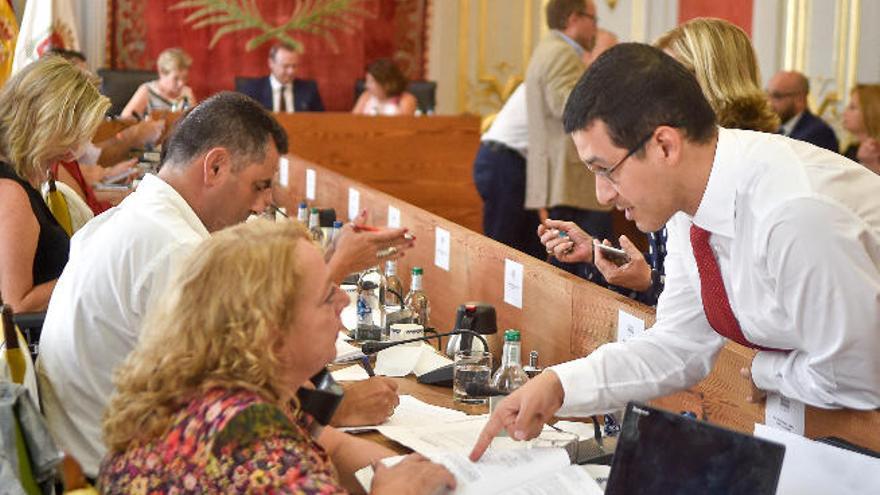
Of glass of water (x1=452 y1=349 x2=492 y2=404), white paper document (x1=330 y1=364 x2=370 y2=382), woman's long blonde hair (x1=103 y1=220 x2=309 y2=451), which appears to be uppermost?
woman's long blonde hair (x1=103 y1=220 x2=309 y2=451)

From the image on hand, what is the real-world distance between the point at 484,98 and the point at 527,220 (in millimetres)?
4518

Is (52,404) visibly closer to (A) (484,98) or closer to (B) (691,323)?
(B) (691,323)

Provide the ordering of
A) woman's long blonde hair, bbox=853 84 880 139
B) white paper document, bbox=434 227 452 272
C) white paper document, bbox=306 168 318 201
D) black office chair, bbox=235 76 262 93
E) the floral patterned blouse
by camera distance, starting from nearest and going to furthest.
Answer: the floral patterned blouse < white paper document, bbox=434 227 452 272 < white paper document, bbox=306 168 318 201 < woman's long blonde hair, bbox=853 84 880 139 < black office chair, bbox=235 76 262 93

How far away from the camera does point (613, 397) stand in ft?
7.07

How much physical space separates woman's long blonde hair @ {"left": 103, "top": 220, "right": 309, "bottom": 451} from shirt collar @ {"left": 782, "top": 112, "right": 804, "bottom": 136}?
4.83m

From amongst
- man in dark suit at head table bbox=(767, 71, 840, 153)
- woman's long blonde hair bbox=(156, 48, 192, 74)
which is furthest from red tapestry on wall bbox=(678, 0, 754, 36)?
woman's long blonde hair bbox=(156, 48, 192, 74)

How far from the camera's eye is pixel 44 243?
11.5 ft

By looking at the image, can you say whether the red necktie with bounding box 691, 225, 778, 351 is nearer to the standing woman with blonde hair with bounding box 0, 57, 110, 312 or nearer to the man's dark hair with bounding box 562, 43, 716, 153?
the man's dark hair with bounding box 562, 43, 716, 153

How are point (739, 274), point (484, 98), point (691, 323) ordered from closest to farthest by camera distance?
point (739, 274)
point (691, 323)
point (484, 98)

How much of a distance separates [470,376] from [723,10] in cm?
601

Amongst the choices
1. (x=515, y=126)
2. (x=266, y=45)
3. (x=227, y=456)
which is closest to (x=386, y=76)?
(x=266, y=45)

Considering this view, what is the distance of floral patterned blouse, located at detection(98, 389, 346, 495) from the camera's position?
5.15 ft

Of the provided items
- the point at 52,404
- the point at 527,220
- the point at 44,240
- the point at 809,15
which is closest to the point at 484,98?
the point at 809,15

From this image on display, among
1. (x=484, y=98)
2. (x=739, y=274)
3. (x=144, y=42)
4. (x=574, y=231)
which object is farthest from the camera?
(x=484, y=98)
